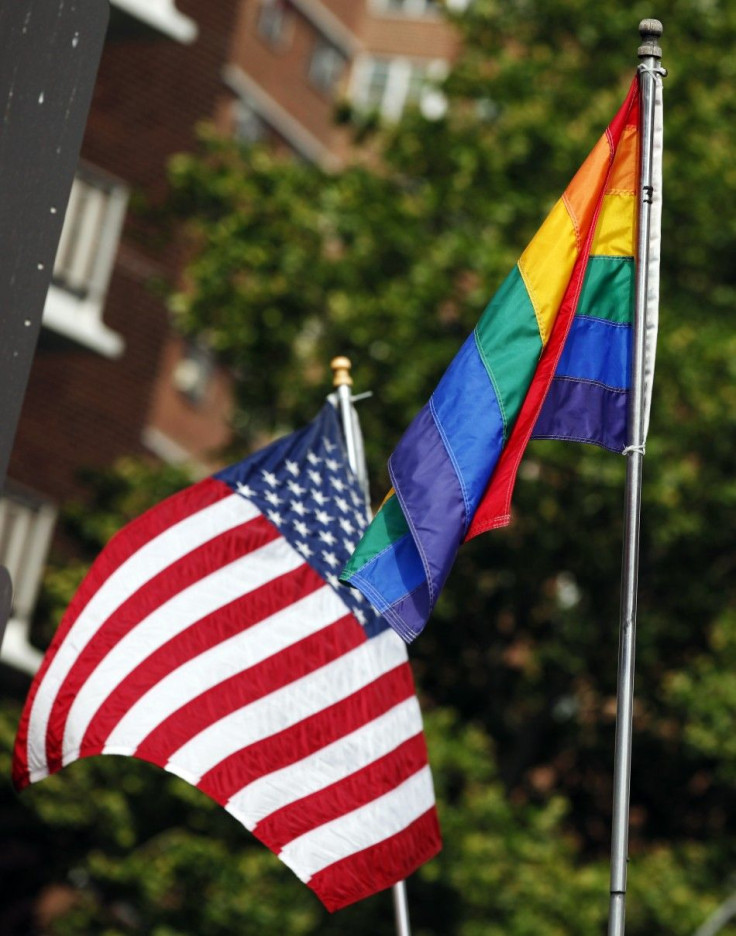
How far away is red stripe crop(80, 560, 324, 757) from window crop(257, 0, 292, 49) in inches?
1004

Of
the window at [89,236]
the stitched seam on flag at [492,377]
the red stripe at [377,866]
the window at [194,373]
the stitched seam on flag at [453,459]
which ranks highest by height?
the window at [194,373]

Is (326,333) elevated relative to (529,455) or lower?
elevated

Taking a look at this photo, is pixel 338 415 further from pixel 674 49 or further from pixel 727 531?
pixel 674 49

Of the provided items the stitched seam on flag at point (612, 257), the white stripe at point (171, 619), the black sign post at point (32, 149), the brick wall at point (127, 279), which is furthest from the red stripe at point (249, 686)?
the brick wall at point (127, 279)

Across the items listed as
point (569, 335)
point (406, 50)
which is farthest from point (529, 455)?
point (406, 50)

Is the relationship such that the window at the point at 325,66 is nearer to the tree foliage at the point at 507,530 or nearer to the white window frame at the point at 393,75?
the white window frame at the point at 393,75

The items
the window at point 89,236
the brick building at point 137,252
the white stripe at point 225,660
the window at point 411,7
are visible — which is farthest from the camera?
the window at point 411,7

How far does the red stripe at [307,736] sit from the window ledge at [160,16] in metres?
11.2

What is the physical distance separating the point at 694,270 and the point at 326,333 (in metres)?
3.95

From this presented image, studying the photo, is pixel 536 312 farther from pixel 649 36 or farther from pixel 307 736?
pixel 307 736

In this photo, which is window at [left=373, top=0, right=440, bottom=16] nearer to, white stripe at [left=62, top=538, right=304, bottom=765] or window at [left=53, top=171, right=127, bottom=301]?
window at [left=53, top=171, right=127, bottom=301]

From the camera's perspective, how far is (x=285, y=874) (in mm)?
19969

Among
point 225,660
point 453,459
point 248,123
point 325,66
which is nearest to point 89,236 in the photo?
point 248,123

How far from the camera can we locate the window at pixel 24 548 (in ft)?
70.3
